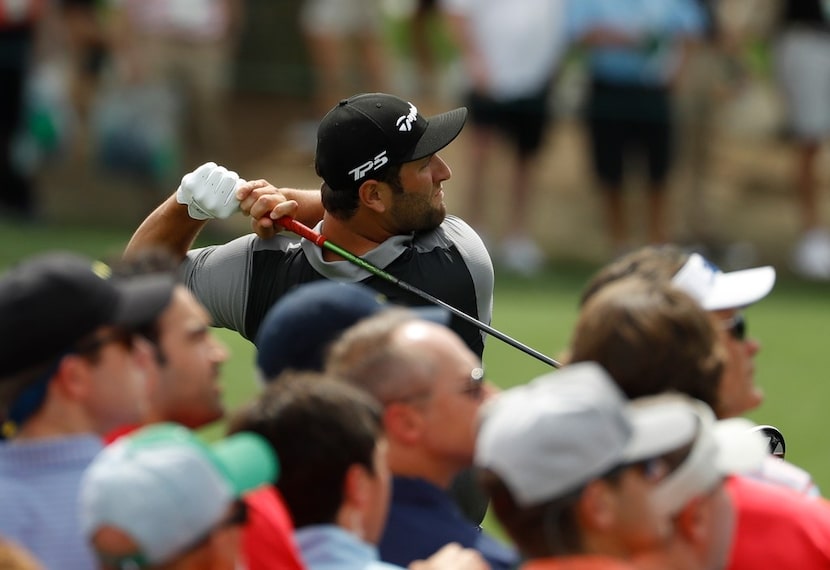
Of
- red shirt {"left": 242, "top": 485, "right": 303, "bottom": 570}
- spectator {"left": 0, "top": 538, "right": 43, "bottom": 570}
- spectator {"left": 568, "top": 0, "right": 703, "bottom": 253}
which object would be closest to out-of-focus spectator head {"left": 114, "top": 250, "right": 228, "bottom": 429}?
red shirt {"left": 242, "top": 485, "right": 303, "bottom": 570}

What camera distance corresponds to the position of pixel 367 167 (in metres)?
6.15

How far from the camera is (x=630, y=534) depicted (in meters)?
3.98

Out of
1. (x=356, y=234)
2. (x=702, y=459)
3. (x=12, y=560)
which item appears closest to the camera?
(x=12, y=560)

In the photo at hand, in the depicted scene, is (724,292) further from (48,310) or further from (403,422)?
(48,310)

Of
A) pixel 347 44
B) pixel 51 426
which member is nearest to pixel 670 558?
pixel 51 426

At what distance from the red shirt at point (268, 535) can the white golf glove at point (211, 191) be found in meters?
2.05

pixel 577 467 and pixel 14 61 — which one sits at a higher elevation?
pixel 577 467

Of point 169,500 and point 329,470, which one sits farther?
point 329,470

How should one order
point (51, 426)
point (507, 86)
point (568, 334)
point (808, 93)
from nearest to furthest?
1. point (51, 426)
2. point (568, 334)
3. point (507, 86)
4. point (808, 93)

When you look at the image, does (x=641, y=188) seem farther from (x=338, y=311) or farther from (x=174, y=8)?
(x=338, y=311)

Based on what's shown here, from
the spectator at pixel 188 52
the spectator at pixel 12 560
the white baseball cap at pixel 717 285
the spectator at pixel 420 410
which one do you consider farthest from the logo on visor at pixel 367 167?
the spectator at pixel 188 52

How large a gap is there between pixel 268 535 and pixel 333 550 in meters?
0.22

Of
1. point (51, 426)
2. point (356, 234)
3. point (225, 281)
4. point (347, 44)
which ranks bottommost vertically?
point (347, 44)

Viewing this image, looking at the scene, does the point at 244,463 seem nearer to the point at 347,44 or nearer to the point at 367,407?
the point at 367,407
